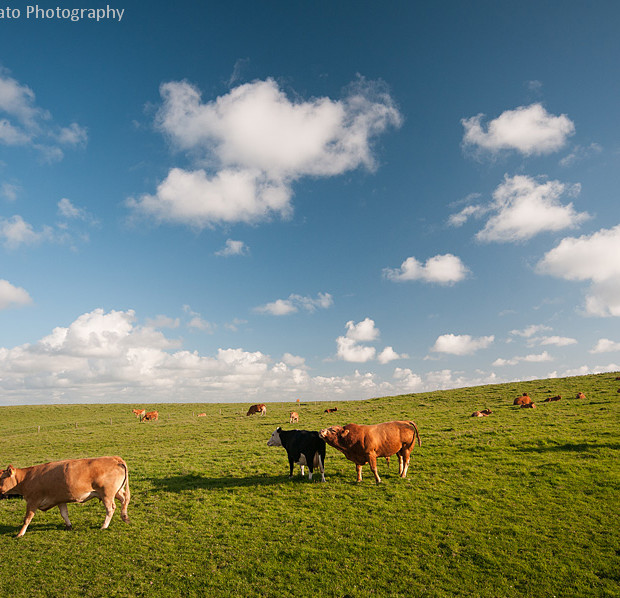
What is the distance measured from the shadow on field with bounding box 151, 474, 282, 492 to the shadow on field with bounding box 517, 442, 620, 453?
46.8 ft

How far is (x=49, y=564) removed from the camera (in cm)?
1077

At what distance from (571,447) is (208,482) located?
19991 mm

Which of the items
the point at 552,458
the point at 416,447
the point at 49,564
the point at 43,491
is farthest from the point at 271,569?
the point at 552,458

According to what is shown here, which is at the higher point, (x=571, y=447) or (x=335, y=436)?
(x=335, y=436)

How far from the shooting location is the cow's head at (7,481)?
13.1 meters

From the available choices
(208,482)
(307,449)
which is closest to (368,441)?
(307,449)

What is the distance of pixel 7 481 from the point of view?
43.1 feet

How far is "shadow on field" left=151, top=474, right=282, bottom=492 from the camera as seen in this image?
57.9 ft

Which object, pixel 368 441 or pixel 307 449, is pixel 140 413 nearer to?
pixel 307 449

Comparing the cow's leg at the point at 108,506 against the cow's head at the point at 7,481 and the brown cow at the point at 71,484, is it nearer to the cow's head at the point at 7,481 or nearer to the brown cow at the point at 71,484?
the brown cow at the point at 71,484

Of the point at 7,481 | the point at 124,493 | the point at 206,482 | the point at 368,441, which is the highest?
the point at 368,441

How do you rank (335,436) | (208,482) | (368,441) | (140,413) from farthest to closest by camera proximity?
1. (140,413)
2. (208,482)
3. (335,436)
4. (368,441)

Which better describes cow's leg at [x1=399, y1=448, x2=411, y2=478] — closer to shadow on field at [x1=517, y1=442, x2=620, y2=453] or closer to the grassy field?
the grassy field

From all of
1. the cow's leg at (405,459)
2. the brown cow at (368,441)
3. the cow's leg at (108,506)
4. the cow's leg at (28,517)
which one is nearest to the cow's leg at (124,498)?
the cow's leg at (108,506)
